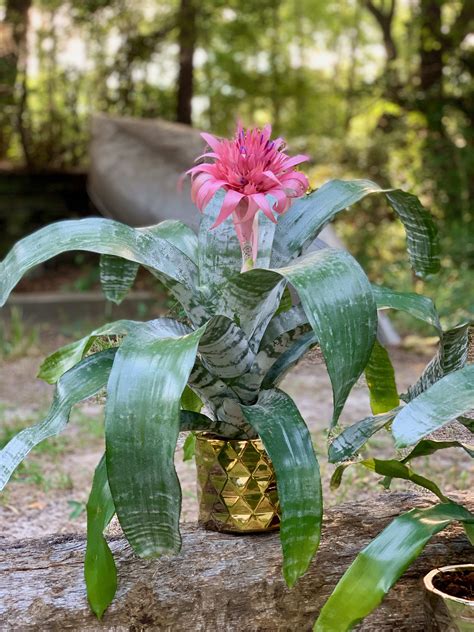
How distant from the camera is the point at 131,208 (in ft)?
17.5

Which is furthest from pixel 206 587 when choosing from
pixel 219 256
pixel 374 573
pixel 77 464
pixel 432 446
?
pixel 77 464

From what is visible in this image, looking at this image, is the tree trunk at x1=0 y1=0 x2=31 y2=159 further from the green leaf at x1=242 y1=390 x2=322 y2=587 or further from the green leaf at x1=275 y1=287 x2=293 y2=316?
the green leaf at x1=242 y1=390 x2=322 y2=587

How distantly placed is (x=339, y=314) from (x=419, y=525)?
1.05 feet

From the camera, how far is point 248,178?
42.6 inches

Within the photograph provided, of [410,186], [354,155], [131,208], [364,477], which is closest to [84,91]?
[131,208]

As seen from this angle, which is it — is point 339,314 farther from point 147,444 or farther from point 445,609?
point 445,609

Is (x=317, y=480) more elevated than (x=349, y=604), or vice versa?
(x=317, y=480)

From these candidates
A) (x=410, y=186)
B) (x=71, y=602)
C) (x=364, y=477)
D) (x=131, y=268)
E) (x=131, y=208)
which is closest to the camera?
(x=71, y=602)

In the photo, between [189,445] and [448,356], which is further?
[189,445]

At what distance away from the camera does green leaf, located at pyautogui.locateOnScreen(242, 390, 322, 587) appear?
103 centimetres

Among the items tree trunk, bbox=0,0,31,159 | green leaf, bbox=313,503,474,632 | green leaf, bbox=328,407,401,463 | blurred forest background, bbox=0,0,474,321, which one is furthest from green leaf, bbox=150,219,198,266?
tree trunk, bbox=0,0,31,159

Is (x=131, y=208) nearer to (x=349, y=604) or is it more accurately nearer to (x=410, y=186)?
(x=410, y=186)

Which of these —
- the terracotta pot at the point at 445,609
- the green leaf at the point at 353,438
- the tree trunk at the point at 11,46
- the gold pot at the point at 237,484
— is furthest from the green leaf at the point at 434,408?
the tree trunk at the point at 11,46

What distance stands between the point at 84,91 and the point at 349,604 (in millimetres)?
6532
